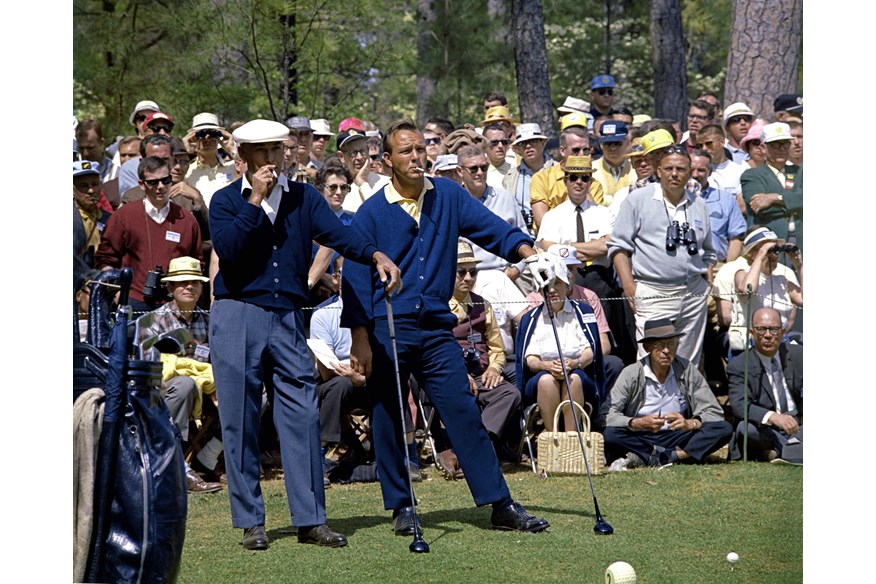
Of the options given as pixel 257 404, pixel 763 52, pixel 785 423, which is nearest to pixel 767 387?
pixel 785 423

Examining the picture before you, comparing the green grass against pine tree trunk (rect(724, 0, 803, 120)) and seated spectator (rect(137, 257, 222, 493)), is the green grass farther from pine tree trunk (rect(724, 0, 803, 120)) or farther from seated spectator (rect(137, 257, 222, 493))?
pine tree trunk (rect(724, 0, 803, 120))

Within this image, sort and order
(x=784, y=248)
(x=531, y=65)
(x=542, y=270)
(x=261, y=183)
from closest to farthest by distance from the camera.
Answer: (x=261, y=183) → (x=542, y=270) → (x=784, y=248) → (x=531, y=65)

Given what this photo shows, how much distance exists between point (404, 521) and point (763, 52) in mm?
9201

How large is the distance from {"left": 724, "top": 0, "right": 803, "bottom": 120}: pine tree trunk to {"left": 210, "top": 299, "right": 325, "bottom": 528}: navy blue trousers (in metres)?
8.94

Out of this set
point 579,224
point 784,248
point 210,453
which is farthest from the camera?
point 579,224

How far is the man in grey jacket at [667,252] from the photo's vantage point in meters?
9.28

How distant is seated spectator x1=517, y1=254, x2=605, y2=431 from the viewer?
886 cm

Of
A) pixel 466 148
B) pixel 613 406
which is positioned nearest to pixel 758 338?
pixel 613 406

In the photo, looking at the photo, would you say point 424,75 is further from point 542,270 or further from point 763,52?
point 542,270

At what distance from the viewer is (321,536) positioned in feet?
21.5

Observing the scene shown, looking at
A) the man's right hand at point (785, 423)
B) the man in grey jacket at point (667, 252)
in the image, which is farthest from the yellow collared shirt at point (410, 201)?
the man's right hand at point (785, 423)

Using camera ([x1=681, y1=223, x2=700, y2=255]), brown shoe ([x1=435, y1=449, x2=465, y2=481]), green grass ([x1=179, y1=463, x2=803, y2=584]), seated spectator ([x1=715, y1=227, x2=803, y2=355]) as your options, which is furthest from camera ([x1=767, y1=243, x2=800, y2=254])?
brown shoe ([x1=435, y1=449, x2=465, y2=481])

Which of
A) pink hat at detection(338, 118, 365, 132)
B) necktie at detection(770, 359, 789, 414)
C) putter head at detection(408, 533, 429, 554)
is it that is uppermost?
pink hat at detection(338, 118, 365, 132)

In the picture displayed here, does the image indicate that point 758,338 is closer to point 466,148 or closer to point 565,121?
point 466,148
